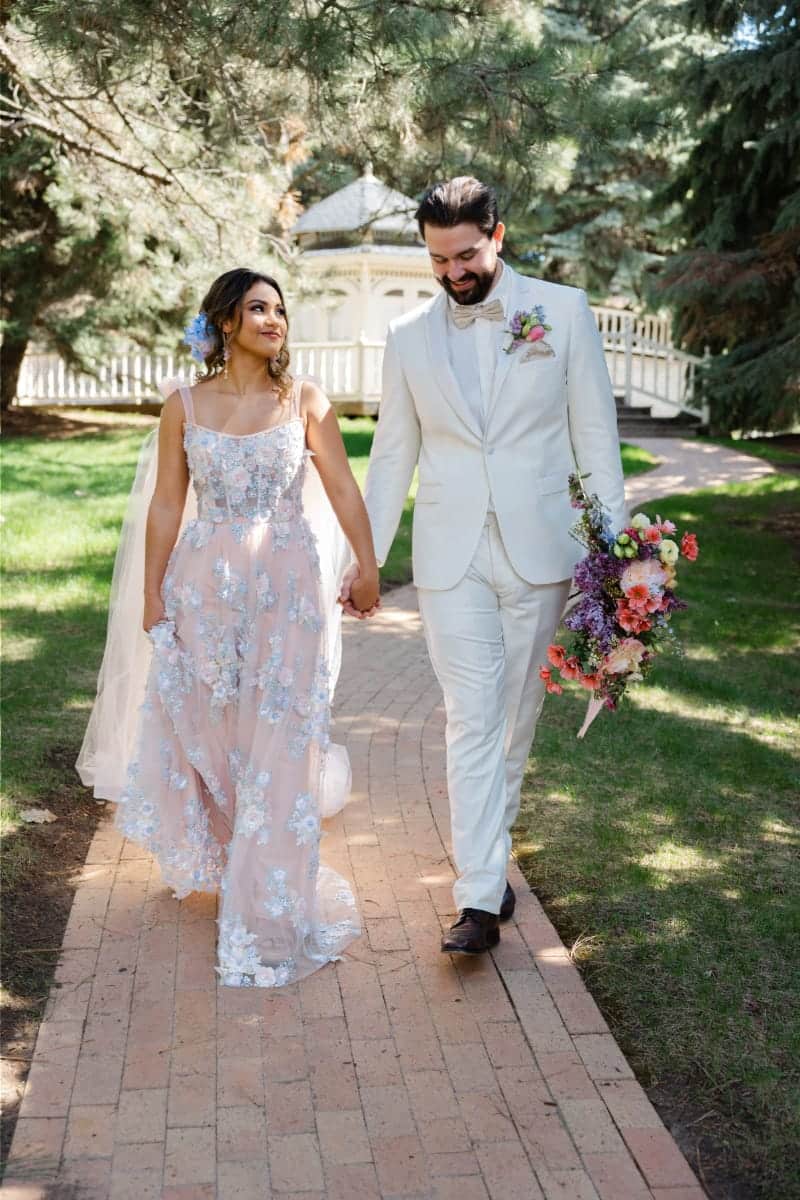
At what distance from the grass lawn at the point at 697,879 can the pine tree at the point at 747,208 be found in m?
3.80

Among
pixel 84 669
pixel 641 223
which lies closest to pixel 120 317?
pixel 84 669

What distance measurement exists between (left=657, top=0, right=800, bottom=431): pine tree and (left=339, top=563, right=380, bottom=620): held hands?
7576 millimetres

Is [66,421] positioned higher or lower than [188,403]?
lower

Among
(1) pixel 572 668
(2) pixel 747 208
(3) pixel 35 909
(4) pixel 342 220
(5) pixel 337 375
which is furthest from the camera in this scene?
(4) pixel 342 220

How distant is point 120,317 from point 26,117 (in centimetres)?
1071

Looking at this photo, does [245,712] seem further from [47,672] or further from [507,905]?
[47,672]

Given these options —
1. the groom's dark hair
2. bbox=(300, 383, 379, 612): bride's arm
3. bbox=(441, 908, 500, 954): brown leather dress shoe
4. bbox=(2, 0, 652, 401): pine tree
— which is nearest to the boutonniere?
the groom's dark hair

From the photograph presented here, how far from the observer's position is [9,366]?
21406 millimetres

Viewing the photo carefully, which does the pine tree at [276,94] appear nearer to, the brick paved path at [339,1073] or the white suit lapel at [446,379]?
the white suit lapel at [446,379]

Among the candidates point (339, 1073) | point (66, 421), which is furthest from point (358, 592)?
point (66, 421)

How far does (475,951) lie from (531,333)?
2032mm

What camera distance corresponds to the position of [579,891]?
502cm

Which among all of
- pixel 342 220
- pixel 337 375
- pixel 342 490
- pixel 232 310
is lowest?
pixel 342 490
